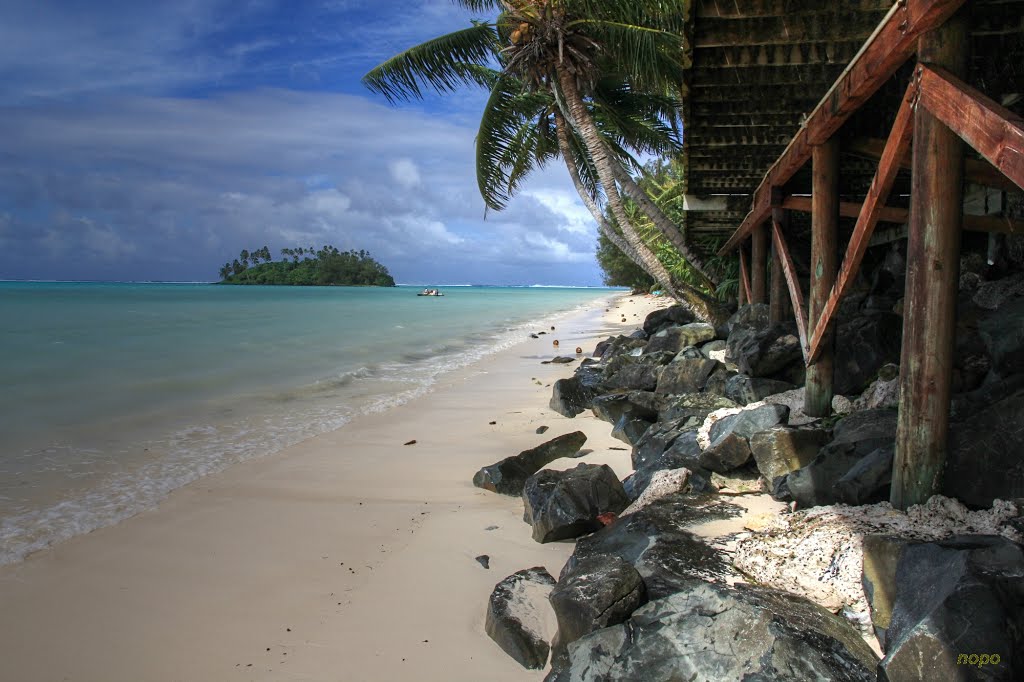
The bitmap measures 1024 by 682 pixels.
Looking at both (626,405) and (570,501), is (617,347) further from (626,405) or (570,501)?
(570,501)

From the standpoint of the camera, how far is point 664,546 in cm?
295

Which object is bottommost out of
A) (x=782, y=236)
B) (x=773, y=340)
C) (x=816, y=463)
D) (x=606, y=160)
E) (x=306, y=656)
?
(x=306, y=656)

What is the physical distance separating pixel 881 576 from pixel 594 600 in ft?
3.55

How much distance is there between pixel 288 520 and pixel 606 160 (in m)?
9.04

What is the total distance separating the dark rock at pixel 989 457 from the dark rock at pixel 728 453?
1.33m

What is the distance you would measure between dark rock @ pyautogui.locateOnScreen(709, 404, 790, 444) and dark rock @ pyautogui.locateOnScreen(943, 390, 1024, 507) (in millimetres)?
1457

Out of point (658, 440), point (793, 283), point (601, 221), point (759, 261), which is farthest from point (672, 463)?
point (601, 221)

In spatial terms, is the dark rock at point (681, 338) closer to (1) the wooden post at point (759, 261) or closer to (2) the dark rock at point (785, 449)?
(1) the wooden post at point (759, 261)

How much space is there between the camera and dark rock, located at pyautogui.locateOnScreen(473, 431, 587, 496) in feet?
15.2

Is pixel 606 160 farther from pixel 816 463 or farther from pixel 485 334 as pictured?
pixel 485 334

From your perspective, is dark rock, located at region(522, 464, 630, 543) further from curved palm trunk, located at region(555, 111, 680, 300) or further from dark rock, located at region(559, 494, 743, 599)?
curved palm trunk, located at region(555, 111, 680, 300)

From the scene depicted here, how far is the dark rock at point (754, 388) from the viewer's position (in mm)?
5602

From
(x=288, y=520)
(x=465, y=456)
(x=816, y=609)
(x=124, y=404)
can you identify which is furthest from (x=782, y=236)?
(x=124, y=404)

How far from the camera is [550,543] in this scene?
3.66 metres
